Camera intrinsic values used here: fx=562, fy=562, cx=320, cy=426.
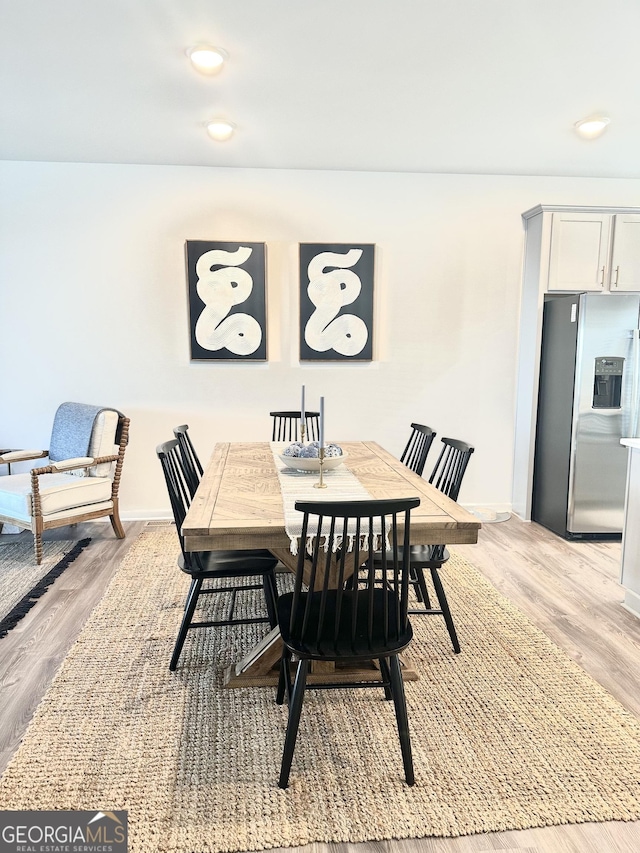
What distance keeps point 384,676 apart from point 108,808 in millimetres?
947

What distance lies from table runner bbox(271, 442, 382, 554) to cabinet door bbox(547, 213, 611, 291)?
8.11 feet

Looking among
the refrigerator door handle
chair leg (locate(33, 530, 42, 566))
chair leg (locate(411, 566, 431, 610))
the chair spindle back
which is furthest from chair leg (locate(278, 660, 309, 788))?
the refrigerator door handle

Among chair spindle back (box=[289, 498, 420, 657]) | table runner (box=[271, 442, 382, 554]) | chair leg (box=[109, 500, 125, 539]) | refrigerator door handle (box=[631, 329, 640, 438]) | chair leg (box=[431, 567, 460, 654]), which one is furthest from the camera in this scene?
chair leg (box=[109, 500, 125, 539])

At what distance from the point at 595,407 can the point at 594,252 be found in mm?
1141

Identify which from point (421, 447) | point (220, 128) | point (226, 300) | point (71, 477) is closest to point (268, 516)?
point (421, 447)

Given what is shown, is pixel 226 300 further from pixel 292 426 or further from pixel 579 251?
pixel 579 251

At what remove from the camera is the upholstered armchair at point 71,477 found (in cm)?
346

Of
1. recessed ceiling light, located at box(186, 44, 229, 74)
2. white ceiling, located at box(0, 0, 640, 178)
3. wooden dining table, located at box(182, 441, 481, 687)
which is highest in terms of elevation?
white ceiling, located at box(0, 0, 640, 178)

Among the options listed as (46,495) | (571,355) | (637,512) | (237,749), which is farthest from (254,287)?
(237,749)

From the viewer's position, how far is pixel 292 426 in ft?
13.6

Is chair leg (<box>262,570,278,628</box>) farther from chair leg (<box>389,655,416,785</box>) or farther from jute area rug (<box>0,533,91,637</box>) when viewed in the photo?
jute area rug (<box>0,533,91,637</box>)

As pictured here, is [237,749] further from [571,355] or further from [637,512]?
[571,355]

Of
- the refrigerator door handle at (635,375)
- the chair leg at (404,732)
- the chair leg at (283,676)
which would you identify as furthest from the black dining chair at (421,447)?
the refrigerator door handle at (635,375)

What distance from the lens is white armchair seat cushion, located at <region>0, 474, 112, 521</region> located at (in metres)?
3.45
